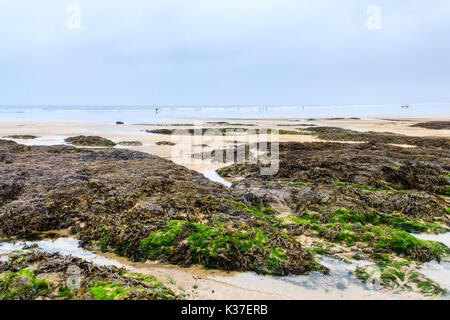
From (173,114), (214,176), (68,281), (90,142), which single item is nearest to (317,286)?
(68,281)

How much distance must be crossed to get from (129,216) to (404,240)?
4.30m

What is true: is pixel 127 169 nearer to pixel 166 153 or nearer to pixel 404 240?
pixel 166 153

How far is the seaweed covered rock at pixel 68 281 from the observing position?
273 centimetres

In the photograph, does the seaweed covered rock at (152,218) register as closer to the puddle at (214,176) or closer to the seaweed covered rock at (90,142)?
the puddle at (214,176)

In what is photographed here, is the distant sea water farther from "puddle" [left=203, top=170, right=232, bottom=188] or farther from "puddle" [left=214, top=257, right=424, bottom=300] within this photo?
"puddle" [left=214, top=257, right=424, bottom=300]

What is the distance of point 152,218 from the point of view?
4.61m

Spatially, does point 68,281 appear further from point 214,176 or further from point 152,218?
point 214,176

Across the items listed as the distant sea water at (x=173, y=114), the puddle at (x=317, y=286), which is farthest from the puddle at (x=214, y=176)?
Result: the distant sea water at (x=173, y=114)

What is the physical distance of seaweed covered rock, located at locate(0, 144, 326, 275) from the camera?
3863 mm

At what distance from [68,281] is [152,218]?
177 cm

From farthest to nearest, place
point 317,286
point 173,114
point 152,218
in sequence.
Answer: point 173,114 < point 152,218 < point 317,286

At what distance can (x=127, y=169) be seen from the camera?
782 cm

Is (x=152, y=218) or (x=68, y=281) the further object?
(x=152, y=218)
